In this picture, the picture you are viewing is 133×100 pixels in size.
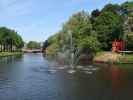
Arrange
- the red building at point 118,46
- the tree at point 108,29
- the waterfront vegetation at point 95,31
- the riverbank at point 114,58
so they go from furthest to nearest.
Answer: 1. the tree at point 108,29
2. the red building at point 118,46
3. the waterfront vegetation at point 95,31
4. the riverbank at point 114,58

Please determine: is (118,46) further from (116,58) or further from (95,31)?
(116,58)

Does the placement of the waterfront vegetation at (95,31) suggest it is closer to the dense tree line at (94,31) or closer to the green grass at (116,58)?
the dense tree line at (94,31)

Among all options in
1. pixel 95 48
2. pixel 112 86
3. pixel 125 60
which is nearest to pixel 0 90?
pixel 112 86

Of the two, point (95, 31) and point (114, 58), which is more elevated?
point (95, 31)

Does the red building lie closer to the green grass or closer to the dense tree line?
the dense tree line

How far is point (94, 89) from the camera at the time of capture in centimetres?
4575

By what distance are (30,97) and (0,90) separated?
663 centimetres

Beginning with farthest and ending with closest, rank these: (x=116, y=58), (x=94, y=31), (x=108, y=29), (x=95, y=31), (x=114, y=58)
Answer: (x=95, y=31), (x=94, y=31), (x=108, y=29), (x=114, y=58), (x=116, y=58)

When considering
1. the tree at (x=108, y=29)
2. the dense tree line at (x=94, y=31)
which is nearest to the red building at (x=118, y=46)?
the dense tree line at (x=94, y=31)

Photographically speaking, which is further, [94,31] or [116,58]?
[94,31]

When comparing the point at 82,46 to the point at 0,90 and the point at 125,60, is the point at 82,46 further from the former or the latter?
the point at 0,90

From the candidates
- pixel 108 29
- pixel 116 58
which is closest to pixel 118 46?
pixel 108 29

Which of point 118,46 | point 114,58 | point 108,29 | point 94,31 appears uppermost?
point 108,29

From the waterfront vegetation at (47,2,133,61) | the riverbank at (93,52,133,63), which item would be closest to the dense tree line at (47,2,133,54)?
the waterfront vegetation at (47,2,133,61)
